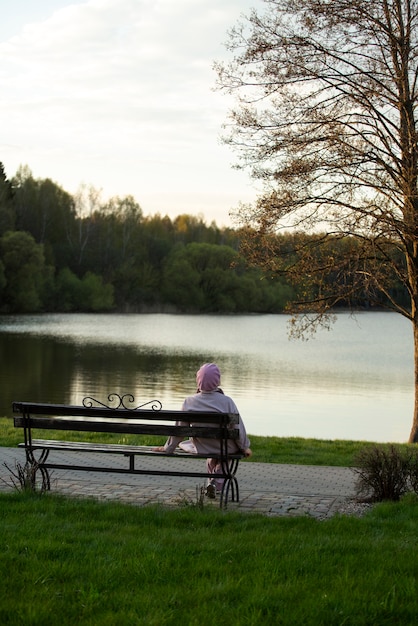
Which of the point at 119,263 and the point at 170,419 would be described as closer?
the point at 170,419

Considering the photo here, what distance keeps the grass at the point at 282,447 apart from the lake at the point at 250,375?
3.51m

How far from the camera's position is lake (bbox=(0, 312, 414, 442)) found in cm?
2088

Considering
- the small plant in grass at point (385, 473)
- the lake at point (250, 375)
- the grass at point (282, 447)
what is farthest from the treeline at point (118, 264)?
the small plant in grass at point (385, 473)

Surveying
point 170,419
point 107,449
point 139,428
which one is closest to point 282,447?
point 107,449

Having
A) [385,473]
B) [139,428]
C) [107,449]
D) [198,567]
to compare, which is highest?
[139,428]

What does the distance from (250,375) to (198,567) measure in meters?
26.2

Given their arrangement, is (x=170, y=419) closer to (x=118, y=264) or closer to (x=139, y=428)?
(x=139, y=428)

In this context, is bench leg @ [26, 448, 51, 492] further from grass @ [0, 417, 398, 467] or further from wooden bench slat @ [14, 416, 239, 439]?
grass @ [0, 417, 398, 467]

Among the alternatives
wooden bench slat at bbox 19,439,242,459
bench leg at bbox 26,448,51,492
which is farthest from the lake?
bench leg at bbox 26,448,51,492

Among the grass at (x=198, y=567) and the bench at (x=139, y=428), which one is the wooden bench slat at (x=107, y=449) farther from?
the grass at (x=198, y=567)

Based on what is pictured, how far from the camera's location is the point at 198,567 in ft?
15.0

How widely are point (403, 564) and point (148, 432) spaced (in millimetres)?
2744

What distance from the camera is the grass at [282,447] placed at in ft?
35.1

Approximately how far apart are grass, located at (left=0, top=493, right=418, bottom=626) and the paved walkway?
76 cm
